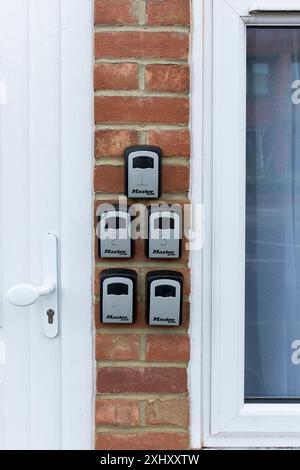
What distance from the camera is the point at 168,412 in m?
1.89

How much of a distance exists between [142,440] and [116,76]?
3.72 ft

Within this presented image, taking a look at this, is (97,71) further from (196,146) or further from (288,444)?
(288,444)

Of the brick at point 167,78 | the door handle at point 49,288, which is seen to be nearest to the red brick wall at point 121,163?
the brick at point 167,78

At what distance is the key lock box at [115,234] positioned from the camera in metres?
1.84

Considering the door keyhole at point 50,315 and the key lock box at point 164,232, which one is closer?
the key lock box at point 164,232

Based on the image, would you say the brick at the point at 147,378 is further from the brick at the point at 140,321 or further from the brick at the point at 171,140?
the brick at the point at 171,140

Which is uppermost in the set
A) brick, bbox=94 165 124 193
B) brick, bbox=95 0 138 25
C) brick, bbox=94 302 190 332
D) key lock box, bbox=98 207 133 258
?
brick, bbox=95 0 138 25

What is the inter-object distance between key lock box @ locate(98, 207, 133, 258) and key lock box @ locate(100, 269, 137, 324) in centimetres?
7

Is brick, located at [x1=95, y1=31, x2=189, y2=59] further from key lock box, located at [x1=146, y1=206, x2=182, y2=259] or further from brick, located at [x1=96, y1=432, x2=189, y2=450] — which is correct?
brick, located at [x1=96, y1=432, x2=189, y2=450]

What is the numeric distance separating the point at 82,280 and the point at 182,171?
1.57 feet

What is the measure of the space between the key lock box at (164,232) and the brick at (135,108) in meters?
0.29

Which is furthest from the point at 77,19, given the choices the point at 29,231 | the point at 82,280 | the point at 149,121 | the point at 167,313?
the point at 167,313

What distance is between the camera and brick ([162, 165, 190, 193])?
1851 mm

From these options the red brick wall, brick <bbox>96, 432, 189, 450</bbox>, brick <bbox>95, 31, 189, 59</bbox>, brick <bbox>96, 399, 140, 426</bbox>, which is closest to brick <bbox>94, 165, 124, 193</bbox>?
the red brick wall
